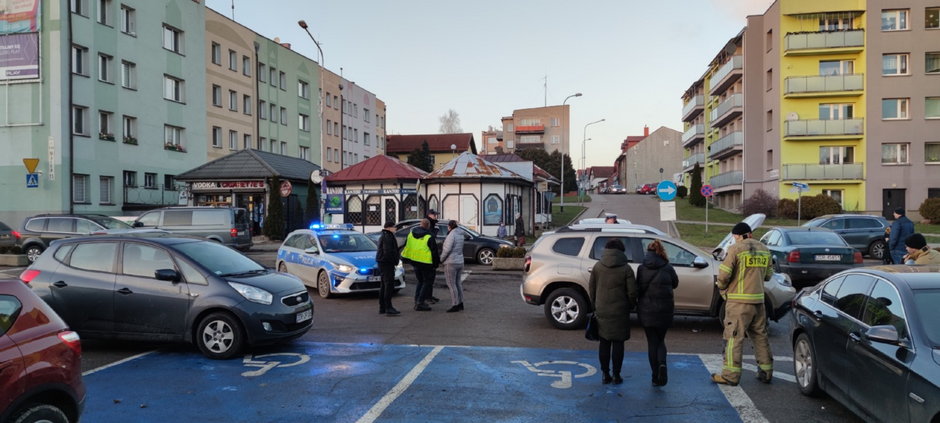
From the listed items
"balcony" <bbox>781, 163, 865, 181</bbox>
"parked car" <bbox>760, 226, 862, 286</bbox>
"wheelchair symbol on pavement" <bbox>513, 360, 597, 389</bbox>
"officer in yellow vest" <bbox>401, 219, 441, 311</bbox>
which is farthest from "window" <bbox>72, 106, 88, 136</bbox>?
"balcony" <bbox>781, 163, 865, 181</bbox>

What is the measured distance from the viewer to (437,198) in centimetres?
2927

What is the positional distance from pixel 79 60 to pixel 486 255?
938 inches

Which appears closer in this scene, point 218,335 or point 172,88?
point 218,335

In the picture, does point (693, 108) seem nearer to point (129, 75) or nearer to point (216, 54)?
point (216, 54)

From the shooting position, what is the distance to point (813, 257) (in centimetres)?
1484

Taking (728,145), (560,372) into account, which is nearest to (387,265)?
(560,372)

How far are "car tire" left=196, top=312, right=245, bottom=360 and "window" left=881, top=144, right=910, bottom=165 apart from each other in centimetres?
4529

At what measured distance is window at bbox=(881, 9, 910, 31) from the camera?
40.7m

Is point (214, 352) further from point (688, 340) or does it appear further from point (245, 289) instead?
point (688, 340)

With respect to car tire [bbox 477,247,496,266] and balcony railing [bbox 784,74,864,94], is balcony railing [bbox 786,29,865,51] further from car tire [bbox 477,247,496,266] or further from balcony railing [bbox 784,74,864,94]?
car tire [bbox 477,247,496,266]

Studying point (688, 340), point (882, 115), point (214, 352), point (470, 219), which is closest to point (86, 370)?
point (214, 352)

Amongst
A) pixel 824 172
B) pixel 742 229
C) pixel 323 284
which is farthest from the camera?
pixel 824 172

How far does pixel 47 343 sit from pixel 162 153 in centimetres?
3508

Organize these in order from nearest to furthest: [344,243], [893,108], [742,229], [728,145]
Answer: [742,229] → [344,243] → [893,108] → [728,145]
